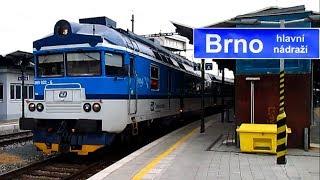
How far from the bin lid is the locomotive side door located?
9.20 ft

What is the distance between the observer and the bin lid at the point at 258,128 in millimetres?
10398

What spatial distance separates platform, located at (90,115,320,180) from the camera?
8172 millimetres

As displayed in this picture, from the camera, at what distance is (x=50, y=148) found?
10898mm

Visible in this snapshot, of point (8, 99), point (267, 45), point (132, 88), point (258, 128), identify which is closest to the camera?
point (267, 45)

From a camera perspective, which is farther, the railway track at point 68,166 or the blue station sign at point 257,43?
the railway track at point 68,166

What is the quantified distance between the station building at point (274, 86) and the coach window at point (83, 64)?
3.14 metres

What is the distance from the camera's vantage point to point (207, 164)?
9.28m

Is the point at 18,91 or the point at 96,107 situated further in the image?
the point at 18,91

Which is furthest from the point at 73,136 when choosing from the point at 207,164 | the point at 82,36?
the point at 207,164

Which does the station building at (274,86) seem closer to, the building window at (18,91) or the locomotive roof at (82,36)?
the locomotive roof at (82,36)

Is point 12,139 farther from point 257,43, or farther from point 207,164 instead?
point 257,43

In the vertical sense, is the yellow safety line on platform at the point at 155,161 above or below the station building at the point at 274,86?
below

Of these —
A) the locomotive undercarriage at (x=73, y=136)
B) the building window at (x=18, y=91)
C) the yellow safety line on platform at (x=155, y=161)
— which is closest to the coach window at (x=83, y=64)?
the locomotive undercarriage at (x=73, y=136)

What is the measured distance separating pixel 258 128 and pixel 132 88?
333cm
